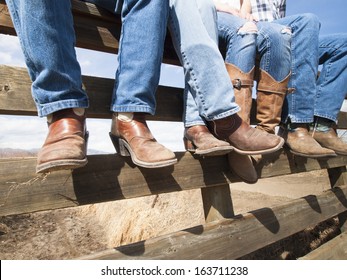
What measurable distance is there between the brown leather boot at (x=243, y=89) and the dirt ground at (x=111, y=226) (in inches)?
88.4

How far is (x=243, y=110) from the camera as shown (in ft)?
4.99

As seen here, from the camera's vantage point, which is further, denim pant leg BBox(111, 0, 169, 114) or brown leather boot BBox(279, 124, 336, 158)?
brown leather boot BBox(279, 124, 336, 158)

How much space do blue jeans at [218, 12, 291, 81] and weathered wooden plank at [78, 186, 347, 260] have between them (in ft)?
2.79

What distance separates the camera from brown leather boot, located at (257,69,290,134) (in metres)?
1.71

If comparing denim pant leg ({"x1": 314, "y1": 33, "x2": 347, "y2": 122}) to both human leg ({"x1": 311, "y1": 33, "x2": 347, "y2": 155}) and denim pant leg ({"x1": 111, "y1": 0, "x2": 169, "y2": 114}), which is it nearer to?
human leg ({"x1": 311, "y1": 33, "x2": 347, "y2": 155})

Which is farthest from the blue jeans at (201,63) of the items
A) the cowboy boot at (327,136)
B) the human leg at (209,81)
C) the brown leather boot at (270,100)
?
the cowboy boot at (327,136)

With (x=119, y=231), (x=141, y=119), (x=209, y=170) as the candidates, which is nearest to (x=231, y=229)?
(x=209, y=170)

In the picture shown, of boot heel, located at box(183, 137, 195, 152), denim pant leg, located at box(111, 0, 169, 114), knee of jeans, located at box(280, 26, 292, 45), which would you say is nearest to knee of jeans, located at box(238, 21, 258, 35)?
knee of jeans, located at box(280, 26, 292, 45)

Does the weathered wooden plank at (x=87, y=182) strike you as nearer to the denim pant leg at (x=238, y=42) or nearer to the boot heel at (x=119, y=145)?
the boot heel at (x=119, y=145)

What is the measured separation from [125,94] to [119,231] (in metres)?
4.16

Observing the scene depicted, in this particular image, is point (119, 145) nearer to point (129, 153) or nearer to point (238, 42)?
point (129, 153)

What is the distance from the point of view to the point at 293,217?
2.04m

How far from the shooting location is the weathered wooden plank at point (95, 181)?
1.01 m

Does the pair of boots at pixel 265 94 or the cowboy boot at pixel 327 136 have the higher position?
the pair of boots at pixel 265 94
